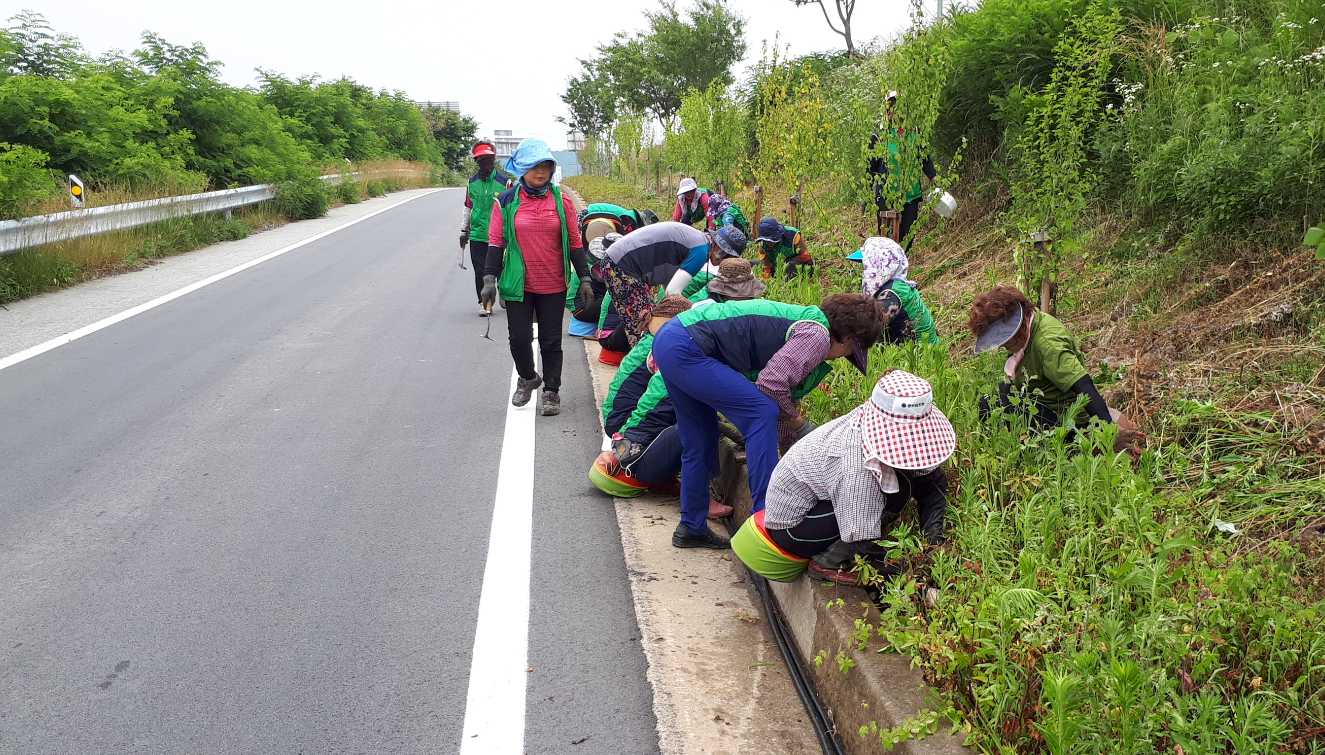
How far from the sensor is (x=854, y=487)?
3479 millimetres

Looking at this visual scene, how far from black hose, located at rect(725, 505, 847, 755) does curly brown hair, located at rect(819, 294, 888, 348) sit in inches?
43.4

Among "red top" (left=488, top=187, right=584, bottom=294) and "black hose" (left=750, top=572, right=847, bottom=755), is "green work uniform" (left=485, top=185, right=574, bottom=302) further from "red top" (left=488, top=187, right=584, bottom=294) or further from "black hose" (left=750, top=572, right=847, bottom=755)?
"black hose" (left=750, top=572, right=847, bottom=755)

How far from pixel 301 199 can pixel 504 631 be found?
68.7 ft

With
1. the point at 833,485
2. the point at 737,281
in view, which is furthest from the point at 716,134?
the point at 833,485

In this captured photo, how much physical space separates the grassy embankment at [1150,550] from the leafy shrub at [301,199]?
19488mm

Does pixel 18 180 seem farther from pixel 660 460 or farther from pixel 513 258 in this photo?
pixel 660 460

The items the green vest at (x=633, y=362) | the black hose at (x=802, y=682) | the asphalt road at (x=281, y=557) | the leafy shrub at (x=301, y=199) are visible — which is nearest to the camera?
the black hose at (x=802, y=682)

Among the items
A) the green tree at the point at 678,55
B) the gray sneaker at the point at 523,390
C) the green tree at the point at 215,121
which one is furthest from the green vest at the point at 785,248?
the green tree at the point at 678,55

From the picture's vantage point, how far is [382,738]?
3.19 m

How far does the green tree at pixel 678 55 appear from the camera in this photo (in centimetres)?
3519

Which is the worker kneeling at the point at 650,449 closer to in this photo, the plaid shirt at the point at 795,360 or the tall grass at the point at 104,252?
the plaid shirt at the point at 795,360

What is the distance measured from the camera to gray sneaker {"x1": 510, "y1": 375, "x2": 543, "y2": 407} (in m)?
7.25

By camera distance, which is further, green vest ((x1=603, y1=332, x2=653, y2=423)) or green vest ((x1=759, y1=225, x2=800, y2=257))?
green vest ((x1=759, y1=225, x2=800, y2=257))

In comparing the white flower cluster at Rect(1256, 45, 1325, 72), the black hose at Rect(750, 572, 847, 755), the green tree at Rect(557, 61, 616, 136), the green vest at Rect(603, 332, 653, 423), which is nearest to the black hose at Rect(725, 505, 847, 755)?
the black hose at Rect(750, 572, 847, 755)
